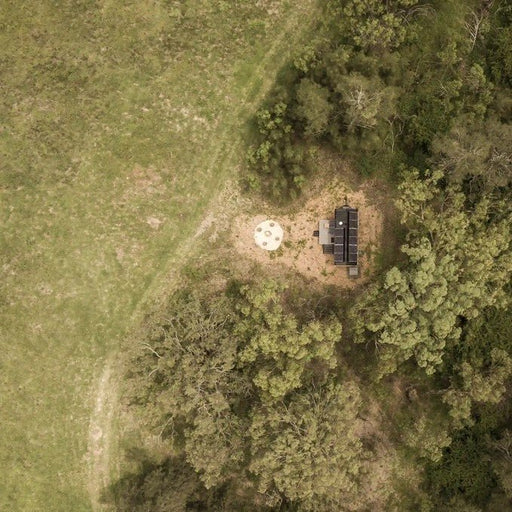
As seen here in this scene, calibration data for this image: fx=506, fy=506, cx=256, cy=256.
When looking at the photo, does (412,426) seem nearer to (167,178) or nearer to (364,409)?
(364,409)

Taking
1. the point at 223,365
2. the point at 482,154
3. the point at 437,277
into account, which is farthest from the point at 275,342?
the point at 482,154

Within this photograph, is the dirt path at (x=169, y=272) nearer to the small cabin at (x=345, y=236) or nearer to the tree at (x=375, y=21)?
the tree at (x=375, y=21)

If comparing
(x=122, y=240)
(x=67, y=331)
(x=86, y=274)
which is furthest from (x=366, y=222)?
(x=67, y=331)

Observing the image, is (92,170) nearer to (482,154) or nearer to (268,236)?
(268,236)

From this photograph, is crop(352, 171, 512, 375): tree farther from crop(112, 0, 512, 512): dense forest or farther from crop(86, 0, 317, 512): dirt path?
crop(86, 0, 317, 512): dirt path

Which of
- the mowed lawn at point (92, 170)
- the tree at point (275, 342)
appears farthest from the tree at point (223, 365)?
the mowed lawn at point (92, 170)

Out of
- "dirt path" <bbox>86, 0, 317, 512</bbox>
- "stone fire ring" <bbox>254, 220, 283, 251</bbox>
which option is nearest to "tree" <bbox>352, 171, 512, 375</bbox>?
"stone fire ring" <bbox>254, 220, 283, 251</bbox>
